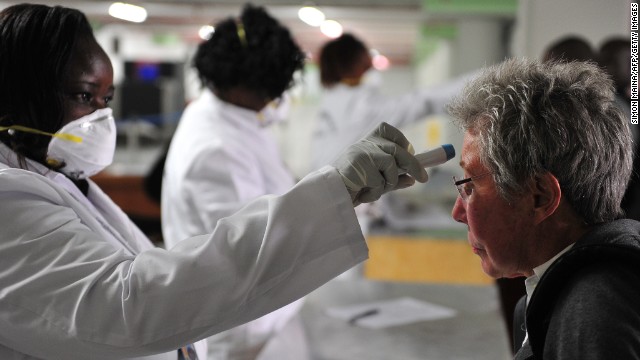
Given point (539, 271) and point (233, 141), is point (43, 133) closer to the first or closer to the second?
point (233, 141)

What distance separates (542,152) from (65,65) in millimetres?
836

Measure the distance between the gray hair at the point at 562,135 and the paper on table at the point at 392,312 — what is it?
110 centimetres

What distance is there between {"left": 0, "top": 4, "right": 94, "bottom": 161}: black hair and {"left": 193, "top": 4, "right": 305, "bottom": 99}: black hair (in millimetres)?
798

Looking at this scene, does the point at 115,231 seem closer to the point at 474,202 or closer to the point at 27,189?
the point at 27,189

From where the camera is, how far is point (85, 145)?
3.89ft

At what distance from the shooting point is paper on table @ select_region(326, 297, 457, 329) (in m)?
2.04

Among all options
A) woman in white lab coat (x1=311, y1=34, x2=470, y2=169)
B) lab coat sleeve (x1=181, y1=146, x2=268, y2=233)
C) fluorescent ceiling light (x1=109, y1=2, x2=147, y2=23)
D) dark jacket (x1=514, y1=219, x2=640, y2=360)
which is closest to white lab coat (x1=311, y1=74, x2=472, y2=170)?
woman in white lab coat (x1=311, y1=34, x2=470, y2=169)

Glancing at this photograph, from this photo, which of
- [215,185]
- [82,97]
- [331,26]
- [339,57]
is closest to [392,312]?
[215,185]

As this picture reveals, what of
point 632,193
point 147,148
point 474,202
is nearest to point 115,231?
point 474,202

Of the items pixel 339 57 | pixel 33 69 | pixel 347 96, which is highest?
pixel 33 69

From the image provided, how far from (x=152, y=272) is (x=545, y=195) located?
0.62 meters

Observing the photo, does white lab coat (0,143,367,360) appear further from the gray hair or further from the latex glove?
the gray hair

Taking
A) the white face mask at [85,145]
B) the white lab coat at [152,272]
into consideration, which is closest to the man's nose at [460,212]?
the white lab coat at [152,272]

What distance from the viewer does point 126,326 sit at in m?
0.94
